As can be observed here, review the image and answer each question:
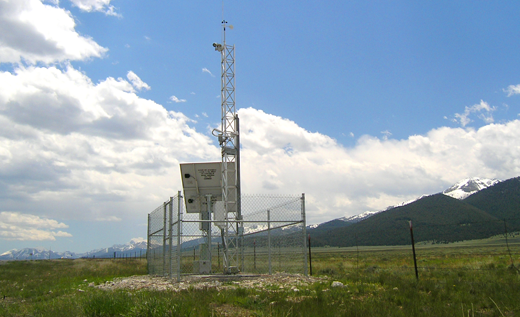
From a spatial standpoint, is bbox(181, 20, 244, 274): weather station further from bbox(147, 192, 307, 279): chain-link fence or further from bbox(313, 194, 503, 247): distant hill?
bbox(313, 194, 503, 247): distant hill

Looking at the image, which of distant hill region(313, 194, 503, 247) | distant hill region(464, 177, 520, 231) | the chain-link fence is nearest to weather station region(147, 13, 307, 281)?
the chain-link fence

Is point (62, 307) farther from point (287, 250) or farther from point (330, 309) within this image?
point (287, 250)

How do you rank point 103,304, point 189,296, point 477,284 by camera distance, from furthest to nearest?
point 477,284
point 189,296
point 103,304

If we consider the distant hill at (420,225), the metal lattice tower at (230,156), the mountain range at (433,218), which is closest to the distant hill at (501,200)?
the mountain range at (433,218)

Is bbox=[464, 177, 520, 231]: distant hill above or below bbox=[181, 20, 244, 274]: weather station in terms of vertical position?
above

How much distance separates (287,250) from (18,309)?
843 cm

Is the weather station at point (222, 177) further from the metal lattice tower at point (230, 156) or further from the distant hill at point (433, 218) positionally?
the distant hill at point (433, 218)

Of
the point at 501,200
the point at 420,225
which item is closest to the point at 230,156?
the point at 420,225

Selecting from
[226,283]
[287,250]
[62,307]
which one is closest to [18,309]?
[62,307]

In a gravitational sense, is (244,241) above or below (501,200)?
below

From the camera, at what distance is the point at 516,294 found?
9055 millimetres

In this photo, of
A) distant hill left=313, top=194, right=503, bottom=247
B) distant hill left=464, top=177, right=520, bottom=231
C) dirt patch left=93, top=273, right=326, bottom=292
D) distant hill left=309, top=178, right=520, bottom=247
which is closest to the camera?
dirt patch left=93, top=273, right=326, bottom=292

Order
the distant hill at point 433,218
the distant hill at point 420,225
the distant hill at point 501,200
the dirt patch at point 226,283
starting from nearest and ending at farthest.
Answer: the dirt patch at point 226,283
the distant hill at point 420,225
the distant hill at point 433,218
the distant hill at point 501,200

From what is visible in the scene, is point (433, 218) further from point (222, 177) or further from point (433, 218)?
point (222, 177)
